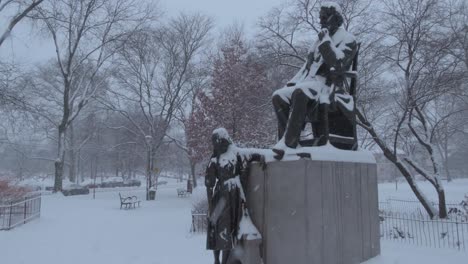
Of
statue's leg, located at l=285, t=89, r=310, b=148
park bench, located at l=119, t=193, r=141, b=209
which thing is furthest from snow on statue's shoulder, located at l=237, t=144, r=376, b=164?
park bench, located at l=119, t=193, r=141, b=209

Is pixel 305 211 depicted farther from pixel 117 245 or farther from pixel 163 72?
pixel 163 72

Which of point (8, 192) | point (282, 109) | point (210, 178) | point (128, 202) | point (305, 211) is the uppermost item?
point (282, 109)

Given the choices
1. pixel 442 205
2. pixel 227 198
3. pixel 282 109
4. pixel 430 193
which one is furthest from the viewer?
pixel 430 193

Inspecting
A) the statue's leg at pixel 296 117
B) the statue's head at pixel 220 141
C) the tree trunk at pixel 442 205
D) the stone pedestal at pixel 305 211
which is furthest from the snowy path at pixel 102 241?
the tree trunk at pixel 442 205

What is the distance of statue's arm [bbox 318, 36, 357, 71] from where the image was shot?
5215 mm

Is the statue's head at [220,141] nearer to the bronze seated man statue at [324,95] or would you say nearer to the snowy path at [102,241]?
the bronze seated man statue at [324,95]

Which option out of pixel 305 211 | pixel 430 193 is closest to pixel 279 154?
pixel 305 211

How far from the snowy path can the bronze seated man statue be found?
15.7 ft

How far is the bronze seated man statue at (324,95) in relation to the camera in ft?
16.1

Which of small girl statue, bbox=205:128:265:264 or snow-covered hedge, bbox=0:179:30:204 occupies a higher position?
small girl statue, bbox=205:128:265:264

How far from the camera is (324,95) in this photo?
5199mm

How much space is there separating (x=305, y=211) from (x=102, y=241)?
853 cm

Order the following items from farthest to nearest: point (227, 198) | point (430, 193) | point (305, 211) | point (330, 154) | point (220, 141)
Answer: point (430, 193)
point (330, 154)
point (220, 141)
point (227, 198)
point (305, 211)

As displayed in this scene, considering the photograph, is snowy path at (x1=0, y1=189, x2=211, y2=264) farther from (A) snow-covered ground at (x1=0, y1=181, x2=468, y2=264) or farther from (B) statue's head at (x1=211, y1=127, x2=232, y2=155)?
(B) statue's head at (x1=211, y1=127, x2=232, y2=155)
